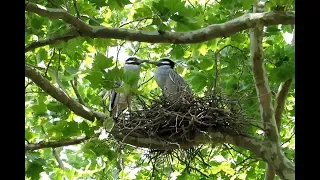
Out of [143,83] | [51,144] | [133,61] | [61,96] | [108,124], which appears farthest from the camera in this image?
[133,61]

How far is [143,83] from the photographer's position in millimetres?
2615

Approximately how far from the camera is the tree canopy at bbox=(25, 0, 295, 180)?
2027mm

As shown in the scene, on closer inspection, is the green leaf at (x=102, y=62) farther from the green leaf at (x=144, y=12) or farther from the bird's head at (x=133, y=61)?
the bird's head at (x=133, y=61)

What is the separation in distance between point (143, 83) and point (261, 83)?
0.56m

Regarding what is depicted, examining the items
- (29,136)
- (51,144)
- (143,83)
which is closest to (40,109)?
(29,136)

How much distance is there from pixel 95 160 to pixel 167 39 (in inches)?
46.3

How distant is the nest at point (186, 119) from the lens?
1962 millimetres

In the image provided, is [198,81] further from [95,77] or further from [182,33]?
[95,77]

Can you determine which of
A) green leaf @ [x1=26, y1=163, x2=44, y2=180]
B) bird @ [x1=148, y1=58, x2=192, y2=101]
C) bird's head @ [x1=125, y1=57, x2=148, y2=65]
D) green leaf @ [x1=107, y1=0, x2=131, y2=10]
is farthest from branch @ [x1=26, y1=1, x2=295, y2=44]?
bird's head @ [x1=125, y1=57, x2=148, y2=65]

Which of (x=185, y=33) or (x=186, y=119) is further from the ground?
(x=185, y=33)

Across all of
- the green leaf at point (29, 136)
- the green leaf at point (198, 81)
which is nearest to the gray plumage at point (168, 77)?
the green leaf at point (198, 81)
